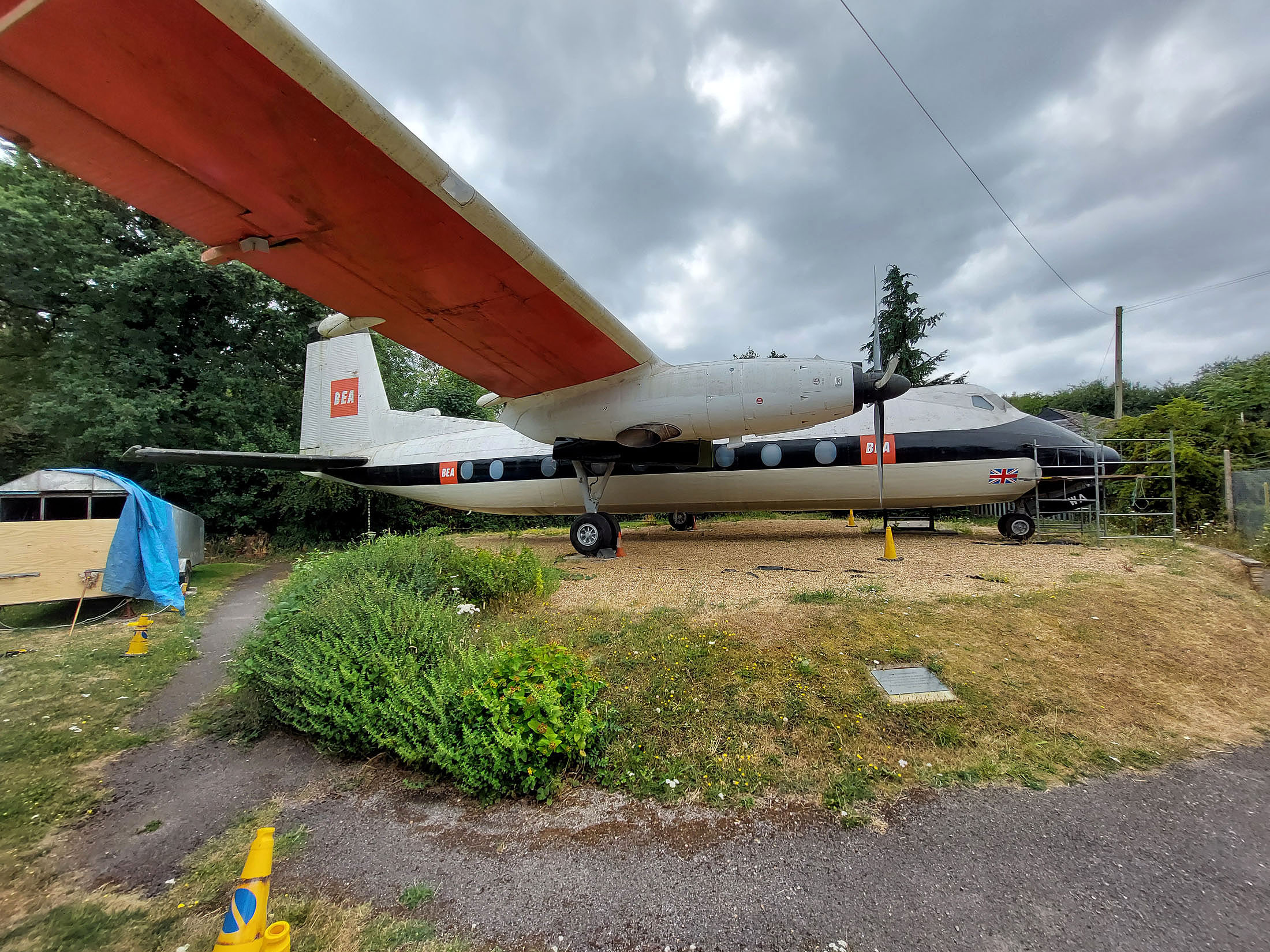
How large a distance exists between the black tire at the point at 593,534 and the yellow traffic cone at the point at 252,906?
7758 mm

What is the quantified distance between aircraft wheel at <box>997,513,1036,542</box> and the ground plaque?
8.08 m

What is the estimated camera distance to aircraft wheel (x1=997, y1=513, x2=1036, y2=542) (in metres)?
9.95

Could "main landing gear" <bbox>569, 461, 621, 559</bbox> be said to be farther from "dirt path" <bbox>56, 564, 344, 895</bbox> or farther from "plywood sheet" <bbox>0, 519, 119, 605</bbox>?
"plywood sheet" <bbox>0, 519, 119, 605</bbox>

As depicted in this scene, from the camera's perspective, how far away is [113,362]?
525 inches

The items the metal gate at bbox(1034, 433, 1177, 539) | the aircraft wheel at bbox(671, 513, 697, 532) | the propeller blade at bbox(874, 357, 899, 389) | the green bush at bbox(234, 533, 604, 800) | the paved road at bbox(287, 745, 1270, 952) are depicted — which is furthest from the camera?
the aircraft wheel at bbox(671, 513, 697, 532)

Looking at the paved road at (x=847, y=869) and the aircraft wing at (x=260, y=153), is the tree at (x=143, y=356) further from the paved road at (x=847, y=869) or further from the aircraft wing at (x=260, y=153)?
the paved road at (x=847, y=869)

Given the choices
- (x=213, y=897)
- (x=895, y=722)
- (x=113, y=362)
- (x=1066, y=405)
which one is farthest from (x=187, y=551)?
(x=1066, y=405)

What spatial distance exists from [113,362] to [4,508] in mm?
7849

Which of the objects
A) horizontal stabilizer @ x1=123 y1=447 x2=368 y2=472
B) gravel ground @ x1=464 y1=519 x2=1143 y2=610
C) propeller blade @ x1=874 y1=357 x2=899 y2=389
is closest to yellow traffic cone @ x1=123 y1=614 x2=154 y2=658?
horizontal stabilizer @ x1=123 y1=447 x2=368 y2=472

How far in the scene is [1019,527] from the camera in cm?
997

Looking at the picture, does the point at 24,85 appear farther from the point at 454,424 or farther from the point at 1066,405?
the point at 1066,405

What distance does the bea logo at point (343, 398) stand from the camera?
43.7 feet

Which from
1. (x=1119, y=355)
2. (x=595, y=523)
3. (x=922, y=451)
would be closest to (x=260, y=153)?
(x=595, y=523)

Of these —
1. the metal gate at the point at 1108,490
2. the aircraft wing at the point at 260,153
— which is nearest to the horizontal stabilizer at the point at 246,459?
the aircraft wing at the point at 260,153
